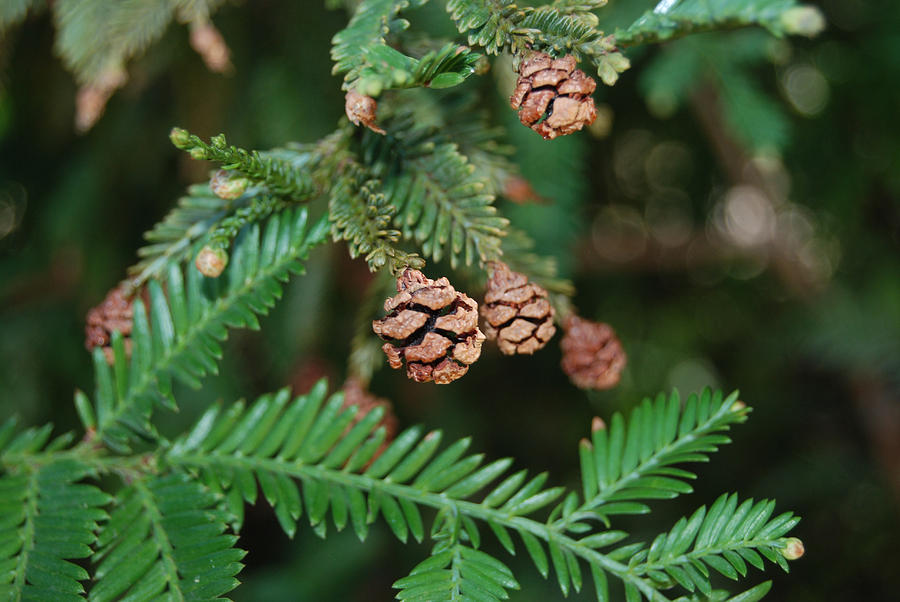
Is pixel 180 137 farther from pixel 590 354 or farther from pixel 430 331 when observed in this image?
pixel 590 354

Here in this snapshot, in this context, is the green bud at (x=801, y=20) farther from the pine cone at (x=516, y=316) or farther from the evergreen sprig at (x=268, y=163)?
→ the evergreen sprig at (x=268, y=163)

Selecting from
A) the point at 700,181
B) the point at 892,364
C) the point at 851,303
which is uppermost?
the point at 700,181

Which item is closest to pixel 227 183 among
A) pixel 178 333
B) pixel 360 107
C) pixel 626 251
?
pixel 360 107

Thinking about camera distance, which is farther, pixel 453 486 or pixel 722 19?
pixel 453 486

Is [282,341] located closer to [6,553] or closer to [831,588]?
[6,553]

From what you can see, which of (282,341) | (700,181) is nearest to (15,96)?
(282,341)

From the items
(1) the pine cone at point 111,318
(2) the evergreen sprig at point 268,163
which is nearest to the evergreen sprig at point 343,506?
(1) the pine cone at point 111,318
